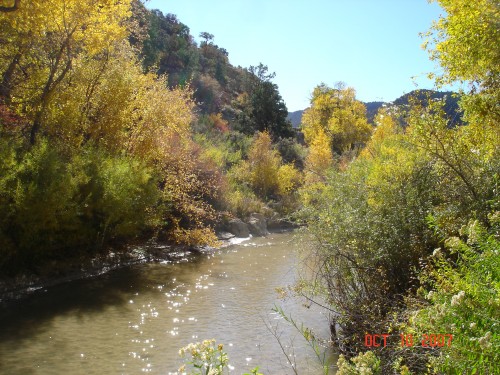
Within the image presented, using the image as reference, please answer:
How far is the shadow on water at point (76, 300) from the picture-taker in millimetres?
8500

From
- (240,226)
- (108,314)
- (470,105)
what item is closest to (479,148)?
(470,105)

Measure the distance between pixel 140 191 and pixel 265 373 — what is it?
9.29m

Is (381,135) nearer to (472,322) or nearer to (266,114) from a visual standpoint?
(266,114)

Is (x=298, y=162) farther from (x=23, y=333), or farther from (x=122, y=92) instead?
(x=23, y=333)

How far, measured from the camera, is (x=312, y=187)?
436 inches

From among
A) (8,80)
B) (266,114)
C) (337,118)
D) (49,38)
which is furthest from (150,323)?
(337,118)

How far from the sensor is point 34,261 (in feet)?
38.2

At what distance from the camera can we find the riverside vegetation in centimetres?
387

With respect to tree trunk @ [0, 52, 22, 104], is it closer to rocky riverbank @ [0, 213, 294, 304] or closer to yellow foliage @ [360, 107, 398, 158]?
rocky riverbank @ [0, 213, 294, 304]

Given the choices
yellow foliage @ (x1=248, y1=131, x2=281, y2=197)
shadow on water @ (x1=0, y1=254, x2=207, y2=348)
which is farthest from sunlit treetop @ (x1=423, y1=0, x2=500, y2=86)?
yellow foliage @ (x1=248, y1=131, x2=281, y2=197)

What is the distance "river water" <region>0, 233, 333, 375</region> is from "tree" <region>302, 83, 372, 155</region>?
32223 mm

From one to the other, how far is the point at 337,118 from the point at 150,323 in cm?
3923

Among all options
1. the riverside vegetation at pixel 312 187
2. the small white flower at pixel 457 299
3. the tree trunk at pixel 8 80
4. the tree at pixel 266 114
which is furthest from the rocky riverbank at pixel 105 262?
the tree at pixel 266 114

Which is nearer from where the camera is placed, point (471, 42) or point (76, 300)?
point (471, 42)
